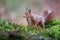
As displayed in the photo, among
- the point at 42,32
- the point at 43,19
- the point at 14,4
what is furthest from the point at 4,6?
the point at 42,32

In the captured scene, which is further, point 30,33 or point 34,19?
point 34,19

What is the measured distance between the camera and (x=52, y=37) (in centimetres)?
348

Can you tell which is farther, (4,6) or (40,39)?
(4,6)

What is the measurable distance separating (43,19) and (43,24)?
149mm

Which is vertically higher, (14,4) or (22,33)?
(14,4)

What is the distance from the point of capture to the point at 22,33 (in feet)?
10.9

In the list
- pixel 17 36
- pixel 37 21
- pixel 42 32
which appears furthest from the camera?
pixel 37 21

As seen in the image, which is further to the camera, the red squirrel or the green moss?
the red squirrel

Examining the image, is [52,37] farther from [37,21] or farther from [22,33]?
[37,21]

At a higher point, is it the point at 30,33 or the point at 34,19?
the point at 34,19

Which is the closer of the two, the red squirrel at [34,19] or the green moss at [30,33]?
the green moss at [30,33]

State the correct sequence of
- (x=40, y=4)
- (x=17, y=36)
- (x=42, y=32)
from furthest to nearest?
1. (x=40, y=4)
2. (x=42, y=32)
3. (x=17, y=36)

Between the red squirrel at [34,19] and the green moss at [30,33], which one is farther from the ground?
the red squirrel at [34,19]

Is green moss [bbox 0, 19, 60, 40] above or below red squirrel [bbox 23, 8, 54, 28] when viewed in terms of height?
below
